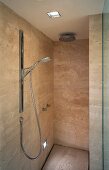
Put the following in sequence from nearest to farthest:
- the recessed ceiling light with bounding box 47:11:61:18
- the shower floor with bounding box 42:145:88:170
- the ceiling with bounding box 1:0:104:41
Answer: the ceiling with bounding box 1:0:104:41, the recessed ceiling light with bounding box 47:11:61:18, the shower floor with bounding box 42:145:88:170

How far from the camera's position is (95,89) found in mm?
1713

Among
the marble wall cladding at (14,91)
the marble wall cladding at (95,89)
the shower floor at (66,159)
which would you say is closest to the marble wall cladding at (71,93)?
the shower floor at (66,159)

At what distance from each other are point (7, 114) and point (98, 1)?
1.34 meters

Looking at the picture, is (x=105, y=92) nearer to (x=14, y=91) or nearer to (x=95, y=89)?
(x=95, y=89)

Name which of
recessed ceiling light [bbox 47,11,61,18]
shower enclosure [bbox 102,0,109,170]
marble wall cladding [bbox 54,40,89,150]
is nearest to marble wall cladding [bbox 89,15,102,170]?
shower enclosure [bbox 102,0,109,170]

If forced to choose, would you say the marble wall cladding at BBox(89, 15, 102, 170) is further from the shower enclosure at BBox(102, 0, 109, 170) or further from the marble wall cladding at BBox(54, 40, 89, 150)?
the marble wall cladding at BBox(54, 40, 89, 150)

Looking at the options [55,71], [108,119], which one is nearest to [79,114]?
[55,71]

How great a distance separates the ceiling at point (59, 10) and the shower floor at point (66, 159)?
2116 mm

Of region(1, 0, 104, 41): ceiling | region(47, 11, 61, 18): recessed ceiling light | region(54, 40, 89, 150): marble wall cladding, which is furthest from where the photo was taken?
region(54, 40, 89, 150): marble wall cladding

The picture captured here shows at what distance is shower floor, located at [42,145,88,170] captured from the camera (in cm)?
254

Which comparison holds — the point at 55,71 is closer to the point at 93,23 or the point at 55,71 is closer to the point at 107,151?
the point at 93,23

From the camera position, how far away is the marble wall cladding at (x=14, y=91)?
1501 millimetres

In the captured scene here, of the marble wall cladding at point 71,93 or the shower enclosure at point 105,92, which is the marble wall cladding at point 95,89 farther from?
the marble wall cladding at point 71,93

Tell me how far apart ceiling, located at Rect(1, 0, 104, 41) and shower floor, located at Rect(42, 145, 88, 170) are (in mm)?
2116
